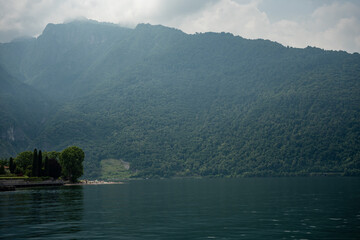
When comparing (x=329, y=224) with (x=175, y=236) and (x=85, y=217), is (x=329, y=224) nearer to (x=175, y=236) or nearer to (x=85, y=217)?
(x=175, y=236)

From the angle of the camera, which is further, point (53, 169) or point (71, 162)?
point (71, 162)

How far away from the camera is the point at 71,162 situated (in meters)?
173

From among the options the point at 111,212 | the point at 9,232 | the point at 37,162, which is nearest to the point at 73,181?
the point at 37,162

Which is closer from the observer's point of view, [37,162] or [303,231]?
[303,231]

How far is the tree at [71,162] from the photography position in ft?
563

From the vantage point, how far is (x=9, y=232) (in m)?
37.1

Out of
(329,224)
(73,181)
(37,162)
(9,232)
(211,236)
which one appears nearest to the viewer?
(211,236)

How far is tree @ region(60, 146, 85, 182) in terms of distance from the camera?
17162 centimetres

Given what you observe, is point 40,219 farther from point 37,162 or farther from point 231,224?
point 37,162

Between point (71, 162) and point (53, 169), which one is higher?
point (71, 162)

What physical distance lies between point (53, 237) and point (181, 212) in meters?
21.4

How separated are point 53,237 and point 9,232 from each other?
5.55 m

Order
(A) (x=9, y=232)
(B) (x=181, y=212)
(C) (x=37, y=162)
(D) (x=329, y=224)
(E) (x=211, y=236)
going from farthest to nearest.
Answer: (C) (x=37, y=162) → (B) (x=181, y=212) → (D) (x=329, y=224) → (A) (x=9, y=232) → (E) (x=211, y=236)

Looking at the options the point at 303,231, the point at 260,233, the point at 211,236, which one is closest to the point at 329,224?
the point at 303,231
